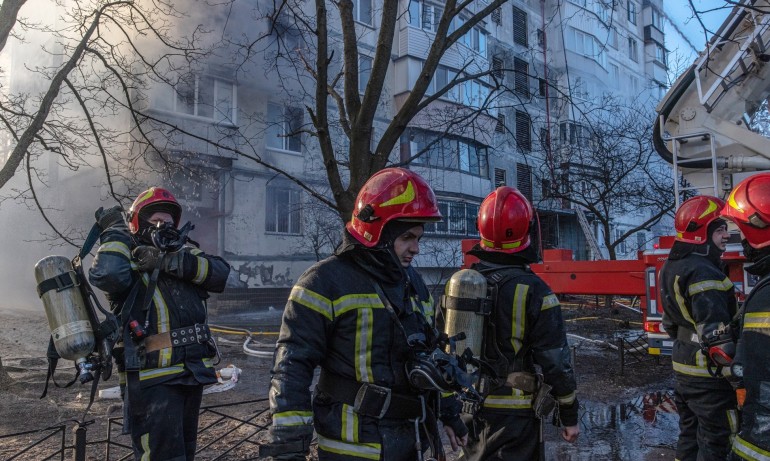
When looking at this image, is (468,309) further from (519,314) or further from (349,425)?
(349,425)

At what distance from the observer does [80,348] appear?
10.2 ft

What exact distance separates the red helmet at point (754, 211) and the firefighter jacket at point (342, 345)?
1507 millimetres

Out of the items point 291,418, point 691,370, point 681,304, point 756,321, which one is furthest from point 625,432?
point 291,418

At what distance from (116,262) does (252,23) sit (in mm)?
15457

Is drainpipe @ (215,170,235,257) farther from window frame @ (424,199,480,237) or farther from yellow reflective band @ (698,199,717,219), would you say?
yellow reflective band @ (698,199,717,219)

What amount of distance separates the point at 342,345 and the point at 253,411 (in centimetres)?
425

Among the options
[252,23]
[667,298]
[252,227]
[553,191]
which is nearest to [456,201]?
[553,191]

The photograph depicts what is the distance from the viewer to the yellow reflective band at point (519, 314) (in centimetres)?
290

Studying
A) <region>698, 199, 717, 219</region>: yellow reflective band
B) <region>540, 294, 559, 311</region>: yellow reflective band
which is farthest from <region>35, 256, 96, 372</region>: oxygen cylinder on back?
<region>698, 199, 717, 219</region>: yellow reflective band

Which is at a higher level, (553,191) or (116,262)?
(553,191)

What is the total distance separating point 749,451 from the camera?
1.83m

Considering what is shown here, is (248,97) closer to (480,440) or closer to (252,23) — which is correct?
(252,23)

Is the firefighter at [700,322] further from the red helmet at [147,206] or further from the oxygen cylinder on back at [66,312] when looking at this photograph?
the oxygen cylinder on back at [66,312]

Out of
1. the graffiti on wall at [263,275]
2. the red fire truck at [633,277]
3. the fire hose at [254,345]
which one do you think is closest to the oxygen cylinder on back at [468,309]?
the red fire truck at [633,277]
